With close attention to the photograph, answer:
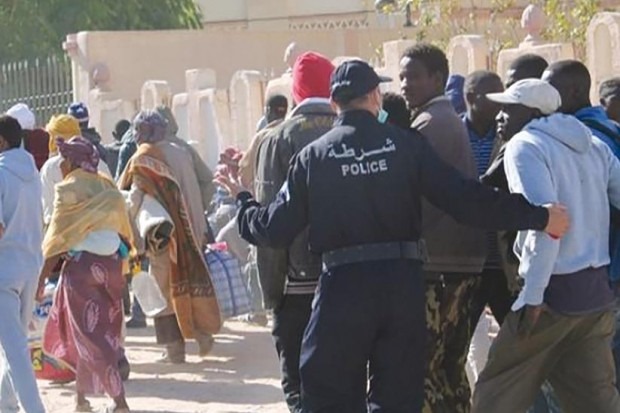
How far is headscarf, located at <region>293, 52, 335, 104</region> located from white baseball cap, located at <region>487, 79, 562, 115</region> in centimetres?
111

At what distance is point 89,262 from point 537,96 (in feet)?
12.8

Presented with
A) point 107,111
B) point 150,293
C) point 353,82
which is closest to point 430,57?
point 353,82

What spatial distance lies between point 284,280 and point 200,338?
14.6ft

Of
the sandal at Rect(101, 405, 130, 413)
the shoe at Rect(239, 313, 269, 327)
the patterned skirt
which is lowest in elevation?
the shoe at Rect(239, 313, 269, 327)

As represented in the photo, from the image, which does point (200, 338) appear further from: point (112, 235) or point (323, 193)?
point (323, 193)

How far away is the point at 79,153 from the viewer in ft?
31.5

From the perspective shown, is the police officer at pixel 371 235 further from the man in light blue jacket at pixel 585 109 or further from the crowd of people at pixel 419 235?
the man in light blue jacket at pixel 585 109

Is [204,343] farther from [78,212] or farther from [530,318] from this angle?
[530,318]

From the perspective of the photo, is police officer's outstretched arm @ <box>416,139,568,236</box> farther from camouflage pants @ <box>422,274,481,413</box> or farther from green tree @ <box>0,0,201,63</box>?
green tree @ <box>0,0,201,63</box>

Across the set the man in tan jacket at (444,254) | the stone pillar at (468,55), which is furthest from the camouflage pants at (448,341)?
the stone pillar at (468,55)

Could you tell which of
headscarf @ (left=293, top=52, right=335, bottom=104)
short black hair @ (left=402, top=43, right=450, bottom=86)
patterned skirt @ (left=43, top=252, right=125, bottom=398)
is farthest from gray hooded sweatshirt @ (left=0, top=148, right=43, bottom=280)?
short black hair @ (left=402, top=43, right=450, bottom=86)

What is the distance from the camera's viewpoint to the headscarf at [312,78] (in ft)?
24.7

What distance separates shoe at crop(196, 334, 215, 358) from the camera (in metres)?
11.7

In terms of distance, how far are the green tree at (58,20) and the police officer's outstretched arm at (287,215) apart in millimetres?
20112
